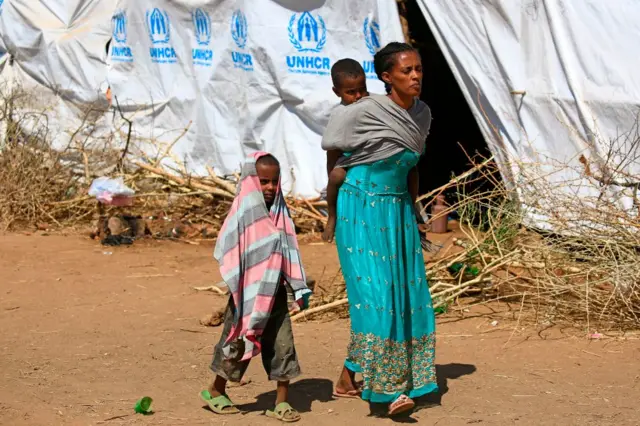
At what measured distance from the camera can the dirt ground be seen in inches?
161

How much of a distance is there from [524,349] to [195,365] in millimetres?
1737

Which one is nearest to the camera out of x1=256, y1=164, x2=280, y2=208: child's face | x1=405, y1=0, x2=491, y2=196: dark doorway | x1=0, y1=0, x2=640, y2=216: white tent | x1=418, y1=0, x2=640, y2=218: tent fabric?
x1=256, y1=164, x2=280, y2=208: child's face

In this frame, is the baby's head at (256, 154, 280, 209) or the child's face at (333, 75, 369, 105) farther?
the child's face at (333, 75, 369, 105)

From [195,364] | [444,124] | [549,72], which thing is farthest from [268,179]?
[444,124]

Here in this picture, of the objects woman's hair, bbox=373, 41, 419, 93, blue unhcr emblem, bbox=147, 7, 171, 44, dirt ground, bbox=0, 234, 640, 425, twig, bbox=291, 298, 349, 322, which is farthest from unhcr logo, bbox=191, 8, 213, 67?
woman's hair, bbox=373, 41, 419, 93

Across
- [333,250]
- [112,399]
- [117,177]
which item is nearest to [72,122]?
[117,177]

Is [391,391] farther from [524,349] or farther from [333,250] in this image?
[333,250]

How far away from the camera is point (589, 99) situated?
22.0ft

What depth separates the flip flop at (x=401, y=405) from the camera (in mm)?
3926

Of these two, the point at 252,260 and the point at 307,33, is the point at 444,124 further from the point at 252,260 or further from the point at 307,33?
the point at 252,260

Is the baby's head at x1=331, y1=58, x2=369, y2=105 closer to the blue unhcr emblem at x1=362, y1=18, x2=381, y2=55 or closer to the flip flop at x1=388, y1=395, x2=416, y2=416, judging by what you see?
the flip flop at x1=388, y1=395, x2=416, y2=416

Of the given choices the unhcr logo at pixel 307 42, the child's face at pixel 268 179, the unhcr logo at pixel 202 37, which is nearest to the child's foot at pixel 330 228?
the child's face at pixel 268 179

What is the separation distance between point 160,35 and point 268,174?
6925mm

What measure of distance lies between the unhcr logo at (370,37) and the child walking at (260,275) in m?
4.48
